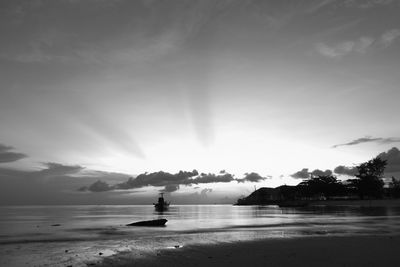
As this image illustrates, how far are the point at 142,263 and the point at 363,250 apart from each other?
44.2ft

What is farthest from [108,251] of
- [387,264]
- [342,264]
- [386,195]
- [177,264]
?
[386,195]

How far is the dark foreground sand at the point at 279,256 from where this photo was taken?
57.8 feet

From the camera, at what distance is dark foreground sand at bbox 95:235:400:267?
57.8 ft

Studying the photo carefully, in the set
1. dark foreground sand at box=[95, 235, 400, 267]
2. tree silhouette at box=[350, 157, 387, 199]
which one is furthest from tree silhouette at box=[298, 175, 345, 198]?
dark foreground sand at box=[95, 235, 400, 267]

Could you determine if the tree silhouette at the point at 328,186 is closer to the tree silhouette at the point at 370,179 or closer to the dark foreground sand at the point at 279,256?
the tree silhouette at the point at 370,179

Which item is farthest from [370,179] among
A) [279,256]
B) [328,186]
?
[279,256]

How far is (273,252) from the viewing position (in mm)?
21281

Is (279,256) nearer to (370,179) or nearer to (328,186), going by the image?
(370,179)

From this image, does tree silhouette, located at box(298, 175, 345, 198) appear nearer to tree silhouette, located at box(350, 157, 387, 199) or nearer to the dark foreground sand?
tree silhouette, located at box(350, 157, 387, 199)

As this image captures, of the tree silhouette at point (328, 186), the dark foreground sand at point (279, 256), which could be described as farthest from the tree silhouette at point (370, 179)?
the dark foreground sand at point (279, 256)

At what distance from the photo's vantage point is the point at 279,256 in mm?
19625

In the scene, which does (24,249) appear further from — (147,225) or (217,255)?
(147,225)

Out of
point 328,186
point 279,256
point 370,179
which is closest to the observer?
point 279,256

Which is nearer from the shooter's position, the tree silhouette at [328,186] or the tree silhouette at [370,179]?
the tree silhouette at [370,179]
